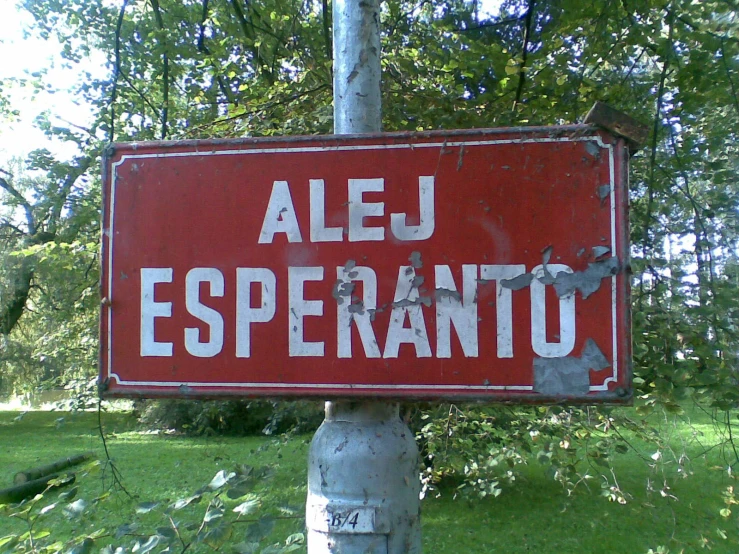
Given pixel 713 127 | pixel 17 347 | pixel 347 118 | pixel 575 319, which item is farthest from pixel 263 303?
pixel 17 347

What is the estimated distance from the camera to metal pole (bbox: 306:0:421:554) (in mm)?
1291

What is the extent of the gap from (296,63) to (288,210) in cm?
331

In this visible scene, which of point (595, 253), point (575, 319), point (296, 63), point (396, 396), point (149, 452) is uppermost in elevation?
point (296, 63)

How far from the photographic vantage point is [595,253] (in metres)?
1.26

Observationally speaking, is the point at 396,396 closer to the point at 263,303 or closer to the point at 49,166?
the point at 263,303

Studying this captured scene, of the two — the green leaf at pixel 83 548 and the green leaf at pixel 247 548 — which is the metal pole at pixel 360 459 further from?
the green leaf at pixel 83 548

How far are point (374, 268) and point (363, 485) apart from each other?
1.45 feet

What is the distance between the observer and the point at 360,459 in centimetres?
131

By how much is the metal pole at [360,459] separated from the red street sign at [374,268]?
0.33ft

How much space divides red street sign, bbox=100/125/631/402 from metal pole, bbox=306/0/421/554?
102 millimetres

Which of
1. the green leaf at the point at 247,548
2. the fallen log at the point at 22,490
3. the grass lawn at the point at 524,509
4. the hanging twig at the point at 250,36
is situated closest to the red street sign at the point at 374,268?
the green leaf at the point at 247,548

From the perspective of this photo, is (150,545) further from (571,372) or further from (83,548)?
(571,372)

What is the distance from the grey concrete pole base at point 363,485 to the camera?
1288mm

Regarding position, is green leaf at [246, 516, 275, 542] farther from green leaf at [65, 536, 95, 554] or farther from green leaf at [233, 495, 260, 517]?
green leaf at [65, 536, 95, 554]
